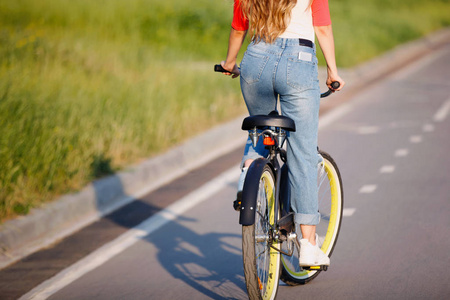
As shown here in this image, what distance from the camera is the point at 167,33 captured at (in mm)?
19219

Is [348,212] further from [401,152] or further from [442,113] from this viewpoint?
[442,113]

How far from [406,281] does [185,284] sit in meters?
1.43

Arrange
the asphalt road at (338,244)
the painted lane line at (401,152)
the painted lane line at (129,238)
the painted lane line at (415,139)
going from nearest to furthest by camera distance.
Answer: the asphalt road at (338,244), the painted lane line at (129,238), the painted lane line at (401,152), the painted lane line at (415,139)

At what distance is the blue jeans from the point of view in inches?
159

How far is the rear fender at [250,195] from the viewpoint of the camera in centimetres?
385

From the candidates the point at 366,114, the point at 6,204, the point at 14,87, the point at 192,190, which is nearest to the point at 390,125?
the point at 366,114

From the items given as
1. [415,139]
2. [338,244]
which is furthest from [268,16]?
[415,139]

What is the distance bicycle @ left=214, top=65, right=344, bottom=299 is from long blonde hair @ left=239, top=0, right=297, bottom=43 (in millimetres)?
443

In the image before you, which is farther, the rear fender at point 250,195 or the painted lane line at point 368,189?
the painted lane line at point 368,189

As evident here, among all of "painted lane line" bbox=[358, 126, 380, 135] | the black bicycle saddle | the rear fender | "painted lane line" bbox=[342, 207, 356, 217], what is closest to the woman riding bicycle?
the black bicycle saddle

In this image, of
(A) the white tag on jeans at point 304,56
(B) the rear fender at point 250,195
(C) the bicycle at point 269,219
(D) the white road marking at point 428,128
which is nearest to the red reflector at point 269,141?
(C) the bicycle at point 269,219

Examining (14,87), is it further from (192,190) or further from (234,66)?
(234,66)

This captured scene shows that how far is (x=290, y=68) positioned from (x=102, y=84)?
7.80 m

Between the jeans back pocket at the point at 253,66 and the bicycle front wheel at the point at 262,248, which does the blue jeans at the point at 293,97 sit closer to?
the jeans back pocket at the point at 253,66
